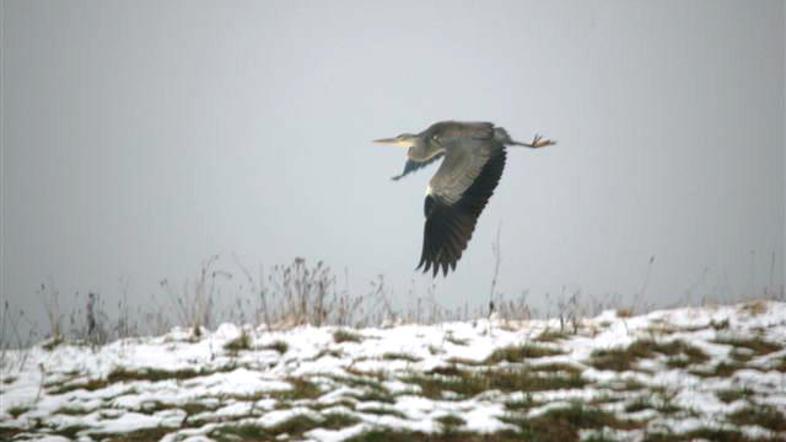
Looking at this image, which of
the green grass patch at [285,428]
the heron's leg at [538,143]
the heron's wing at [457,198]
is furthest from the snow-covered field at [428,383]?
the heron's leg at [538,143]

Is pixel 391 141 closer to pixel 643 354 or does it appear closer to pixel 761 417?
pixel 643 354

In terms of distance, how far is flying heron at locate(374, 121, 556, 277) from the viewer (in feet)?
33.0

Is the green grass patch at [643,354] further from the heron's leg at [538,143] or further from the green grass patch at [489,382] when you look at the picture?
the heron's leg at [538,143]

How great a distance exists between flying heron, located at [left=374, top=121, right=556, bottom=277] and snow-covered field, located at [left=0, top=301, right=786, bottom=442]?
128 centimetres

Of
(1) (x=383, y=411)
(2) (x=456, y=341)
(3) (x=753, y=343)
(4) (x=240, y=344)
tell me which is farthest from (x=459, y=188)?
(1) (x=383, y=411)

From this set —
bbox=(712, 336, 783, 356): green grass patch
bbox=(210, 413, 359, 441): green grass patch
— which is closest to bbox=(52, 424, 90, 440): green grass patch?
bbox=(210, 413, 359, 441): green grass patch

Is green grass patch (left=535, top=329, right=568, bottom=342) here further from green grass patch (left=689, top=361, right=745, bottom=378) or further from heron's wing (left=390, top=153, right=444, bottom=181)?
heron's wing (left=390, top=153, right=444, bottom=181)

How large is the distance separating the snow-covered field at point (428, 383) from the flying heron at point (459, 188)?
4.19 ft

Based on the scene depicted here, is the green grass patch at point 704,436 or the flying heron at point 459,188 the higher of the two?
the flying heron at point 459,188

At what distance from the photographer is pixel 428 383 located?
6.79 metres

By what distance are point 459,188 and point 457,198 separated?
116mm

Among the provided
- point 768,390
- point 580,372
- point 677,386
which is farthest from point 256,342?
point 768,390

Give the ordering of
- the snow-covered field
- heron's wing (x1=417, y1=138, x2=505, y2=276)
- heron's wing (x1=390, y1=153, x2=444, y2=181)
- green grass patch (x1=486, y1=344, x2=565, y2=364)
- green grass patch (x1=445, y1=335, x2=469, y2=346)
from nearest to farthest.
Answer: the snow-covered field
green grass patch (x1=486, y1=344, x2=565, y2=364)
green grass patch (x1=445, y1=335, x2=469, y2=346)
heron's wing (x1=417, y1=138, x2=505, y2=276)
heron's wing (x1=390, y1=153, x2=444, y2=181)

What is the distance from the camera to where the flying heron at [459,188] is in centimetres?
1006
